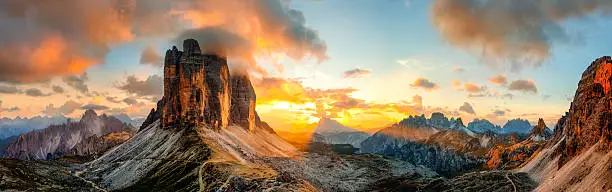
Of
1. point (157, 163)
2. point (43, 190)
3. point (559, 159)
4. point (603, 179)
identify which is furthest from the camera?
point (157, 163)

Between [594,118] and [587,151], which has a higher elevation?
[594,118]

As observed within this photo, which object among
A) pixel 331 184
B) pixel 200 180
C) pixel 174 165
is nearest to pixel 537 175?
pixel 331 184

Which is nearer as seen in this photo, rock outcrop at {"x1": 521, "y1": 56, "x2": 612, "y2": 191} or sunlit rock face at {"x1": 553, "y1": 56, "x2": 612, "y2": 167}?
rock outcrop at {"x1": 521, "y1": 56, "x2": 612, "y2": 191}

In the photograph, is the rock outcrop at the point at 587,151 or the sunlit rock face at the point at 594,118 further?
the sunlit rock face at the point at 594,118

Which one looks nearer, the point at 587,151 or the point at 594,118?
the point at 587,151

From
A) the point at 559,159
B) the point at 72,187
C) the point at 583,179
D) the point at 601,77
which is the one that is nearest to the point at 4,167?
the point at 72,187

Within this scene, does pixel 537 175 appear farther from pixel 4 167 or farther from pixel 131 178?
pixel 4 167

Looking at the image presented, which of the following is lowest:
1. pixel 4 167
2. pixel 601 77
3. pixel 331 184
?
pixel 331 184

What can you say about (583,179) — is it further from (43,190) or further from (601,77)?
(43,190)

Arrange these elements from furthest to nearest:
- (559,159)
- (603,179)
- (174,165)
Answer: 1. (174,165)
2. (559,159)
3. (603,179)

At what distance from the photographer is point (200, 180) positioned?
135125mm

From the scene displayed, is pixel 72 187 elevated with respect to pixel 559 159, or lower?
lower

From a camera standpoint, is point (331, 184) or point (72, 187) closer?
point (72, 187)

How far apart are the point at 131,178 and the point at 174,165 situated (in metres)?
18.7
